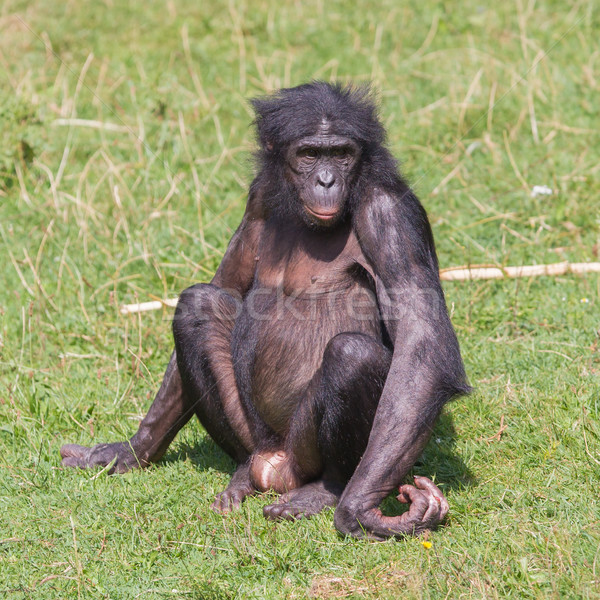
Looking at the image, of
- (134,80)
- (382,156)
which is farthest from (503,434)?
(134,80)

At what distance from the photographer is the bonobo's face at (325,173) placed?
466 centimetres

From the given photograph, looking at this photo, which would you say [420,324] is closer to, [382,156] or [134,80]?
[382,156]

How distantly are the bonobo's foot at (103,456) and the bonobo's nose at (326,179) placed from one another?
195 cm

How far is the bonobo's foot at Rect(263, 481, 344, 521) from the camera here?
4523mm

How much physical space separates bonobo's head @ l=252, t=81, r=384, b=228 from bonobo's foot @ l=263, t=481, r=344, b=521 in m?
1.39

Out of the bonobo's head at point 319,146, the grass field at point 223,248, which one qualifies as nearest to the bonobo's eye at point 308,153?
the bonobo's head at point 319,146

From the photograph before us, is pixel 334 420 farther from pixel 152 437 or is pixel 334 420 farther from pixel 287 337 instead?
pixel 152 437

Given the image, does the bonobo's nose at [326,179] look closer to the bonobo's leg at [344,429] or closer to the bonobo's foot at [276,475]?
the bonobo's leg at [344,429]

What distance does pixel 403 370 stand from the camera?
4344 mm

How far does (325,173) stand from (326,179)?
0.04 meters

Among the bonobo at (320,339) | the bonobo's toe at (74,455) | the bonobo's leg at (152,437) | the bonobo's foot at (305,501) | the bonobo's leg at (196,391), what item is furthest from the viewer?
the bonobo's toe at (74,455)

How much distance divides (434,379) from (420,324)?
0.92 feet

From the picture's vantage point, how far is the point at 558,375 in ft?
18.1

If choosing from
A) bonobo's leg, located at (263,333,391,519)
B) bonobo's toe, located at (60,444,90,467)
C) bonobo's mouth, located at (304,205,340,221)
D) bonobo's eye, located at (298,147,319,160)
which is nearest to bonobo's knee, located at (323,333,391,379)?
bonobo's leg, located at (263,333,391,519)
